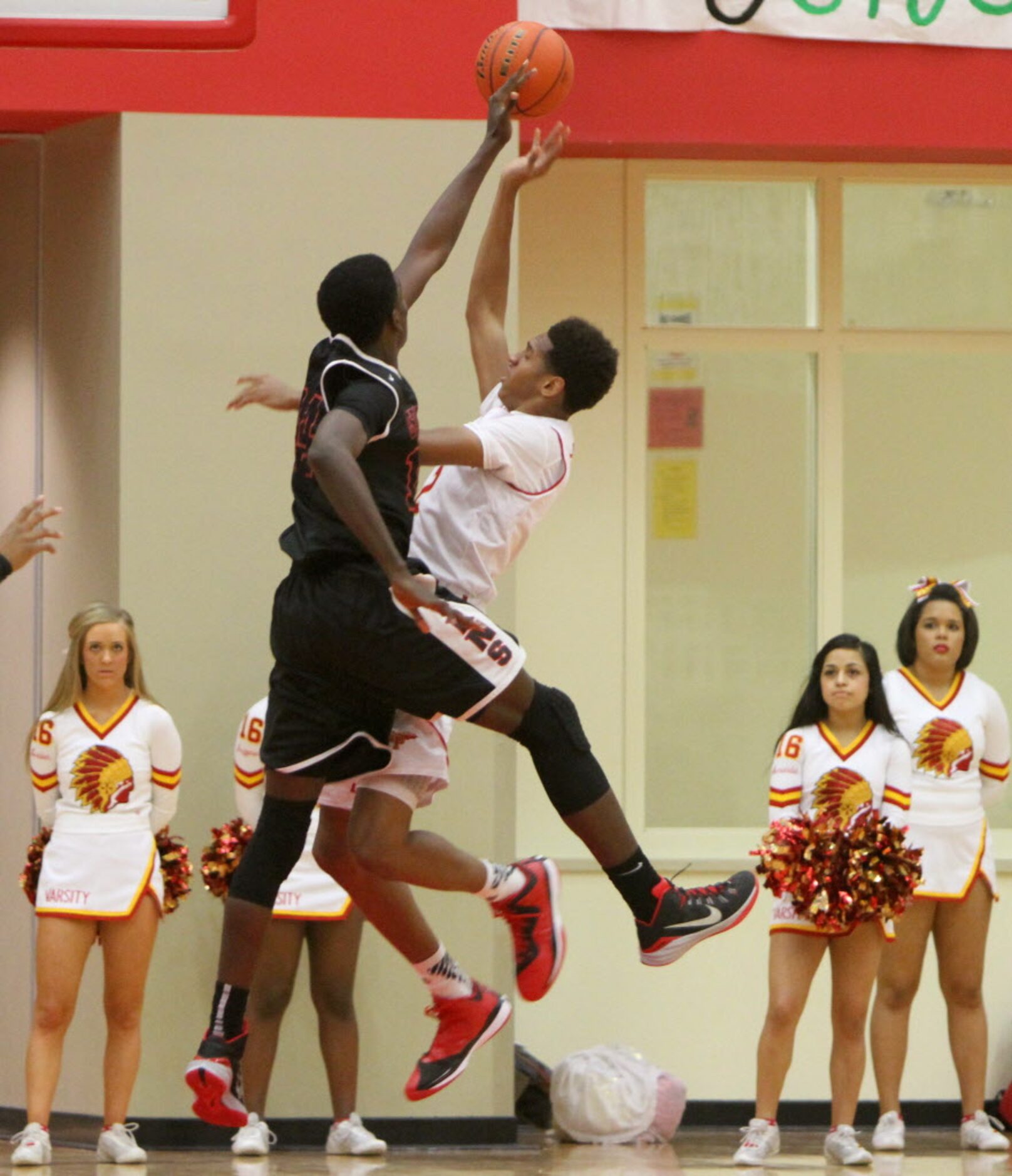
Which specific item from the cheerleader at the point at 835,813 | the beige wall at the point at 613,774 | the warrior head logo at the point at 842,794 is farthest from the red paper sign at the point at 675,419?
the warrior head logo at the point at 842,794

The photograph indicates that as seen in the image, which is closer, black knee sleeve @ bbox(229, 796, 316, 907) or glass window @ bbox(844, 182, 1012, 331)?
black knee sleeve @ bbox(229, 796, 316, 907)

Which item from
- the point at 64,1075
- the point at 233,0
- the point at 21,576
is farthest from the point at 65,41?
the point at 64,1075

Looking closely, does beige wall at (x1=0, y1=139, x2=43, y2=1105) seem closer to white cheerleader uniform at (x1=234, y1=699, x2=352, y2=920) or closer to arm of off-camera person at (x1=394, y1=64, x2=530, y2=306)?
white cheerleader uniform at (x1=234, y1=699, x2=352, y2=920)

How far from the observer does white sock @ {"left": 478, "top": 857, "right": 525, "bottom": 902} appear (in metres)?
5.07

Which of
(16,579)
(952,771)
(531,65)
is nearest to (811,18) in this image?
(531,65)

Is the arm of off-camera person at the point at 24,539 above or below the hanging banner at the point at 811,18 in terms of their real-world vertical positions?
below

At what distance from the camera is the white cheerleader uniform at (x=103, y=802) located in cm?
717

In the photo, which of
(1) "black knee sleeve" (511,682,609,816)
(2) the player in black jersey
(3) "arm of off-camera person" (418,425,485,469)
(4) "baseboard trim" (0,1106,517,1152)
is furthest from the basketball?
(4) "baseboard trim" (0,1106,517,1152)

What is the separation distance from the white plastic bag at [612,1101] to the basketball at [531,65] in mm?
3941

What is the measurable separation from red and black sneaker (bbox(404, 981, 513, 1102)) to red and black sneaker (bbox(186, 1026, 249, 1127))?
1.40ft

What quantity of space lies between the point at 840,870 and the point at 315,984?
196cm

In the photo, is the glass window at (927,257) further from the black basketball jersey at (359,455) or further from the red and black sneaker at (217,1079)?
the red and black sneaker at (217,1079)

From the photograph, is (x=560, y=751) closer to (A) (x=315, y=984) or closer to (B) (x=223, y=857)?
(B) (x=223, y=857)

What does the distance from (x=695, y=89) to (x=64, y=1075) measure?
466 cm
